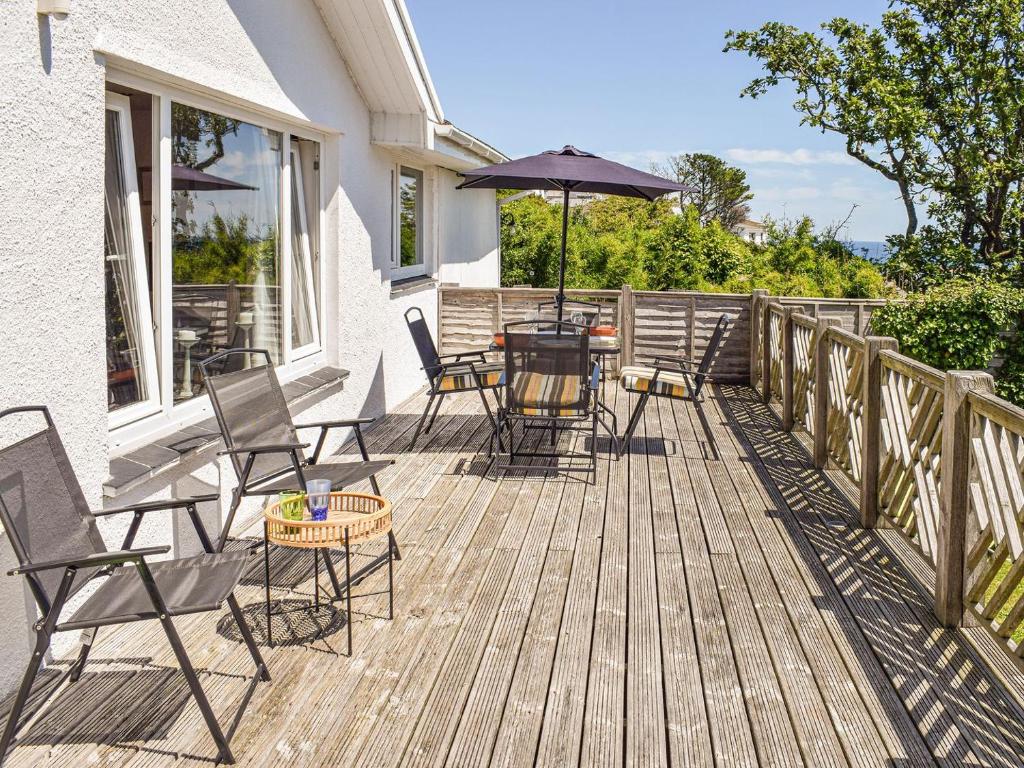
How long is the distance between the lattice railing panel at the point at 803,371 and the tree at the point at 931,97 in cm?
1434

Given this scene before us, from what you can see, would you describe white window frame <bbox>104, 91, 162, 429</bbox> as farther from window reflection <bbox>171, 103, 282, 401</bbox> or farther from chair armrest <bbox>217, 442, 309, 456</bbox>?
chair armrest <bbox>217, 442, 309, 456</bbox>

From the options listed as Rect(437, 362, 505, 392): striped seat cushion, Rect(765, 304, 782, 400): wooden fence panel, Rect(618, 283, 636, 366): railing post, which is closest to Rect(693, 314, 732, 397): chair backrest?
Rect(437, 362, 505, 392): striped seat cushion

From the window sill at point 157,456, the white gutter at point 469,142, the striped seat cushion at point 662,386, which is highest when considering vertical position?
the white gutter at point 469,142

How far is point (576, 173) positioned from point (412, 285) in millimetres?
3471

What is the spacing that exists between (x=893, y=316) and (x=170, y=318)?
1005 centimetres

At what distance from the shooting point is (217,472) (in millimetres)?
5254

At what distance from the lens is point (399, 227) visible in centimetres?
1027

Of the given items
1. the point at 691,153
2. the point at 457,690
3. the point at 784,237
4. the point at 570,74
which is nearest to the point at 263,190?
the point at 457,690

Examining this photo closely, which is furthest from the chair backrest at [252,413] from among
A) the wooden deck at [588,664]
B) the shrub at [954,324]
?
the shrub at [954,324]

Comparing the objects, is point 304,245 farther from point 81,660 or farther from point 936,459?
point 936,459

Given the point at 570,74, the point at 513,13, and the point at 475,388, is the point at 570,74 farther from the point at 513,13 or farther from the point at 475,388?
the point at 475,388

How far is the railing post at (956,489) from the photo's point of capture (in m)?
4.02

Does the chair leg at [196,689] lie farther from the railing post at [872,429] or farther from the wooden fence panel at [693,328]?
the wooden fence panel at [693,328]

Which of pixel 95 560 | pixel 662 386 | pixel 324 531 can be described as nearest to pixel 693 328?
pixel 662 386
